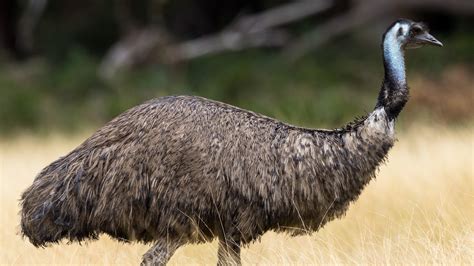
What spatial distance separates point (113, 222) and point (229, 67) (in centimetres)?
1105

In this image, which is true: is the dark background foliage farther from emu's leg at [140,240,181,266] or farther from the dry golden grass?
emu's leg at [140,240,181,266]

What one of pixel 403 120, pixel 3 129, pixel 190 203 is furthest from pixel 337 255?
pixel 3 129

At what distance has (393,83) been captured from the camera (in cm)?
573

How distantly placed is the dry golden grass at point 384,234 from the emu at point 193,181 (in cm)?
37

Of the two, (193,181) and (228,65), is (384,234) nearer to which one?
(193,181)

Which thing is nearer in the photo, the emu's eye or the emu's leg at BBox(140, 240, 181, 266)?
the emu's leg at BBox(140, 240, 181, 266)

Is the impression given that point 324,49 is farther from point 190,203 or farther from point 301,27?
point 190,203

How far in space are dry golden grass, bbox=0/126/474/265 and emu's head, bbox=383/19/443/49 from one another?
0.98 m

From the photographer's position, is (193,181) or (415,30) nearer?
(193,181)

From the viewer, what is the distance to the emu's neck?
5719 mm

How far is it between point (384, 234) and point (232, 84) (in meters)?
9.33

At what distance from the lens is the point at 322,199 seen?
5.50 metres

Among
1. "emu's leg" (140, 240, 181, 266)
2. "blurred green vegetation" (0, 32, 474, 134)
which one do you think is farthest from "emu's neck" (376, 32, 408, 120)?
"blurred green vegetation" (0, 32, 474, 134)

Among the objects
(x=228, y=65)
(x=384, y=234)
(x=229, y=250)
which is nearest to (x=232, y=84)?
(x=228, y=65)
